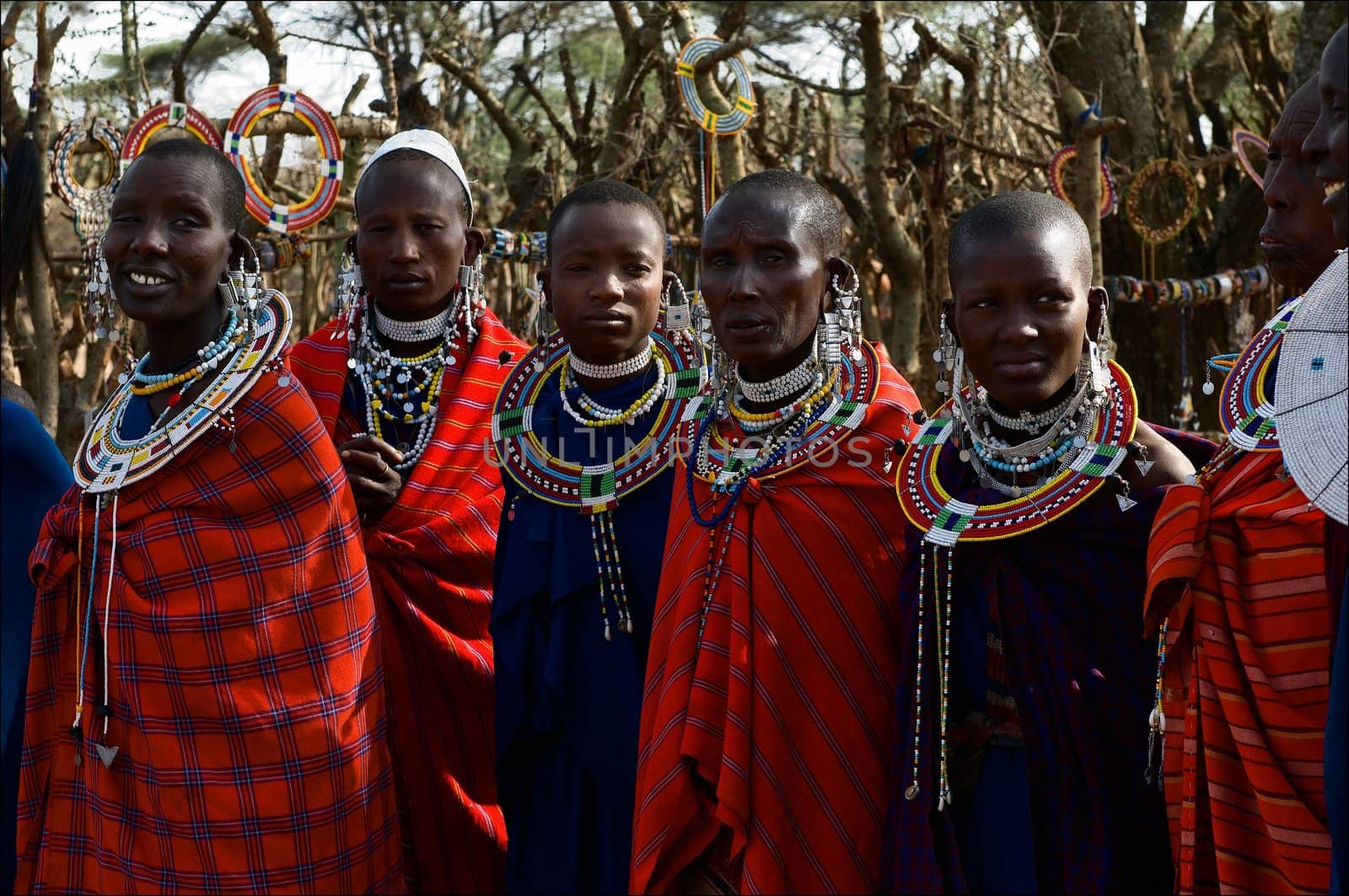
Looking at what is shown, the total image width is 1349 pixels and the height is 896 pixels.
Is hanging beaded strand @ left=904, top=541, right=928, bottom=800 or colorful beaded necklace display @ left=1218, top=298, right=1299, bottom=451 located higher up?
colorful beaded necklace display @ left=1218, top=298, right=1299, bottom=451

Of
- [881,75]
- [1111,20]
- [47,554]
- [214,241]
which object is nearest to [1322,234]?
[214,241]

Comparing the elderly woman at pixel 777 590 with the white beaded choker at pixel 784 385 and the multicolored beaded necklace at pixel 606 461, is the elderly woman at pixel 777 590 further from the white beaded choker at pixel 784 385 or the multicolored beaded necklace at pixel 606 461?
the multicolored beaded necklace at pixel 606 461

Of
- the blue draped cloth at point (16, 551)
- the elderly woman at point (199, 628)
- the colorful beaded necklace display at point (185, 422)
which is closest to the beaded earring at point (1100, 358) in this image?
the elderly woman at point (199, 628)

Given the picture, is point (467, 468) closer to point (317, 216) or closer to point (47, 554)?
point (47, 554)

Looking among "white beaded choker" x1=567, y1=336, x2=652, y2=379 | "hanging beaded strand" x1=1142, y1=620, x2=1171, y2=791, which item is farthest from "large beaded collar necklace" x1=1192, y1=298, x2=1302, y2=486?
"white beaded choker" x1=567, y1=336, x2=652, y2=379

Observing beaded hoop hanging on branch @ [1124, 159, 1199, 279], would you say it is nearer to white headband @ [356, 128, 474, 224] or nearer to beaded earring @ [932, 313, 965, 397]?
white headband @ [356, 128, 474, 224]

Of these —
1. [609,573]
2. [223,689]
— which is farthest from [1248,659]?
[223,689]

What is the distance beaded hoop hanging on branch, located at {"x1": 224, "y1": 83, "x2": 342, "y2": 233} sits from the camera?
5.75 metres

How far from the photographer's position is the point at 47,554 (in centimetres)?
366

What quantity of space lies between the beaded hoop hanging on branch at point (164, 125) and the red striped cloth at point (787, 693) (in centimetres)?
403

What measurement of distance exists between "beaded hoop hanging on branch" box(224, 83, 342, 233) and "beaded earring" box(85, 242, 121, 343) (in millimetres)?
1663

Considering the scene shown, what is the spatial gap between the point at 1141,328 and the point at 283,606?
23.2 feet

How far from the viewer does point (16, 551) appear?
13.4 ft

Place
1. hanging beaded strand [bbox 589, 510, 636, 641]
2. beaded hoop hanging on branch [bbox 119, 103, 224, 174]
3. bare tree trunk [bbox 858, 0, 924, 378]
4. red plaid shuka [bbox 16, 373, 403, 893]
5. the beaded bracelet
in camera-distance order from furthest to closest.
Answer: the beaded bracelet, bare tree trunk [bbox 858, 0, 924, 378], beaded hoop hanging on branch [bbox 119, 103, 224, 174], hanging beaded strand [bbox 589, 510, 636, 641], red plaid shuka [bbox 16, 373, 403, 893]
